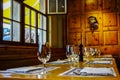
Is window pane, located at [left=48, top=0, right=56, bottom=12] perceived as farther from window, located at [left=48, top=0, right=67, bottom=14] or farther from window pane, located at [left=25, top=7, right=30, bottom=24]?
window pane, located at [left=25, top=7, right=30, bottom=24]

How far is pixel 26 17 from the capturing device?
209 inches

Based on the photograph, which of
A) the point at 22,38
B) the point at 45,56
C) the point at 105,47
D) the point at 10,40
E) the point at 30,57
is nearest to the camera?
the point at 45,56

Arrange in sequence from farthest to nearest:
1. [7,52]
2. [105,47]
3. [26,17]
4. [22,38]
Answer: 1. [105,47]
2. [26,17]
3. [22,38]
4. [7,52]

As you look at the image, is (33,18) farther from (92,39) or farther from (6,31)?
(92,39)

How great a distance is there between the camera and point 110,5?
661 cm

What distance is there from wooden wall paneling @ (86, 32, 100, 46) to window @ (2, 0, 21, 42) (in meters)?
2.57

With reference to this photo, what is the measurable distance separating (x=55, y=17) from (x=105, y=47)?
1750mm

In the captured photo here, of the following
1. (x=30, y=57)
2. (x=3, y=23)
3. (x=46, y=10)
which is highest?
(x=46, y=10)

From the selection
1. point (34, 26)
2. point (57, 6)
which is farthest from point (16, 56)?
point (57, 6)

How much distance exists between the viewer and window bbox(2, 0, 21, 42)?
428 centimetres

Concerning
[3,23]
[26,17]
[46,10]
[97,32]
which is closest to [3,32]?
[3,23]

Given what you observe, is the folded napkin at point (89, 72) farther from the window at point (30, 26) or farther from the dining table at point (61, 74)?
the window at point (30, 26)

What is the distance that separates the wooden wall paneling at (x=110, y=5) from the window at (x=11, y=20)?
2841mm

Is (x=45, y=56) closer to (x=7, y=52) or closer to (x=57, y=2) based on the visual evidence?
(x=7, y=52)
